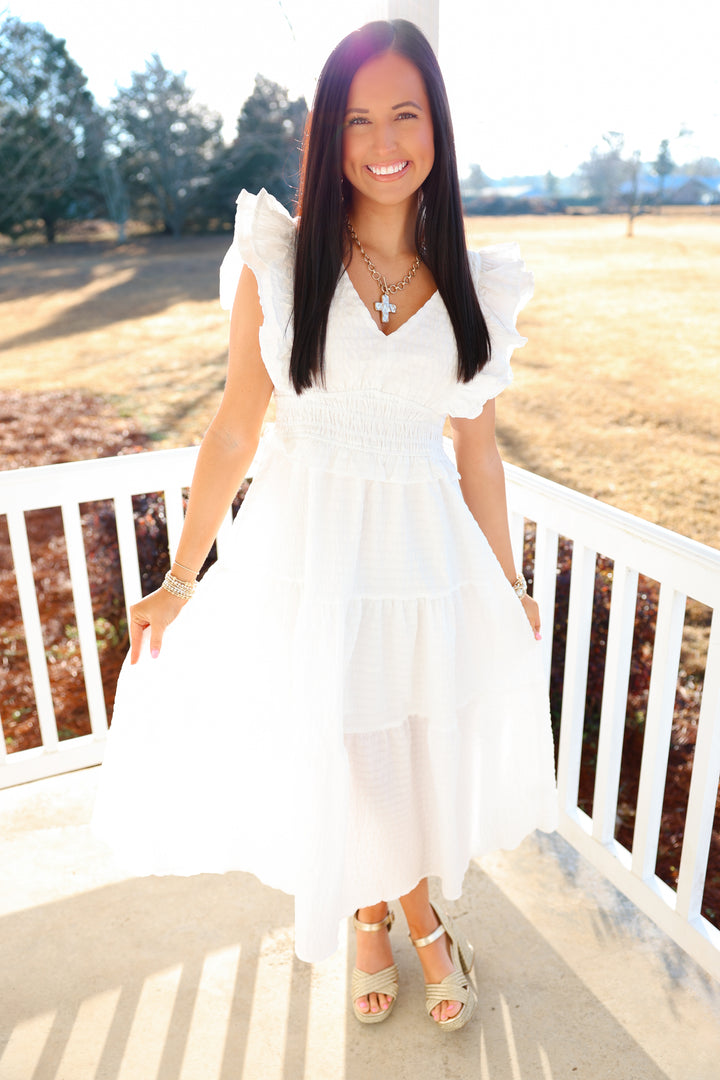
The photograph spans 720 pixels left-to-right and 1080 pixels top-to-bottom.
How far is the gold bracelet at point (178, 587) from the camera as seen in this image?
139 centimetres

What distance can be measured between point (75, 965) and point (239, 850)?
0.56 metres

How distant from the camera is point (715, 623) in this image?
4.87 feet

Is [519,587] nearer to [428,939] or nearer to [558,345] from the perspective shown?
[428,939]

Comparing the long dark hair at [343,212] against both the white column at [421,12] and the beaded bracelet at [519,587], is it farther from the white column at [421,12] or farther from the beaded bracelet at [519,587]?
the white column at [421,12]

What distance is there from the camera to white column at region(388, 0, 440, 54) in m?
1.77

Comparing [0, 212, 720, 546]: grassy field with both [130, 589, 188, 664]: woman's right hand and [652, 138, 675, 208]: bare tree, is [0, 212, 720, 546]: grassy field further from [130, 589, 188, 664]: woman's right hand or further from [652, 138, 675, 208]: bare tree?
[130, 589, 188, 664]: woman's right hand

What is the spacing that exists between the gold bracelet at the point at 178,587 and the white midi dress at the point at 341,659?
1.0 inches

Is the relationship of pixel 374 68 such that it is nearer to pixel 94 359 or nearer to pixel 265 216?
pixel 265 216

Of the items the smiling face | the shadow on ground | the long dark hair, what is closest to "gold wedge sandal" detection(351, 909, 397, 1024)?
the shadow on ground

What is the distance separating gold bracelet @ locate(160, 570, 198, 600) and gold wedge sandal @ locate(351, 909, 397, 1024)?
0.75 m

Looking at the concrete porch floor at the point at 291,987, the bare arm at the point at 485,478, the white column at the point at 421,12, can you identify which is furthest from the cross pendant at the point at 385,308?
the concrete porch floor at the point at 291,987

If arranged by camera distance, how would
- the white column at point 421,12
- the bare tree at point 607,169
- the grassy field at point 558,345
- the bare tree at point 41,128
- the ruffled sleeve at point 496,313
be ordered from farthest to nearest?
the grassy field at point 558,345
the bare tree at point 41,128
the bare tree at point 607,169
the white column at point 421,12
the ruffled sleeve at point 496,313

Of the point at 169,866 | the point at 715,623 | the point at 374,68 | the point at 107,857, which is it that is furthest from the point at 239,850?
the point at 374,68

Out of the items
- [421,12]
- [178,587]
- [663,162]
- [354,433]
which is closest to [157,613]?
[178,587]
